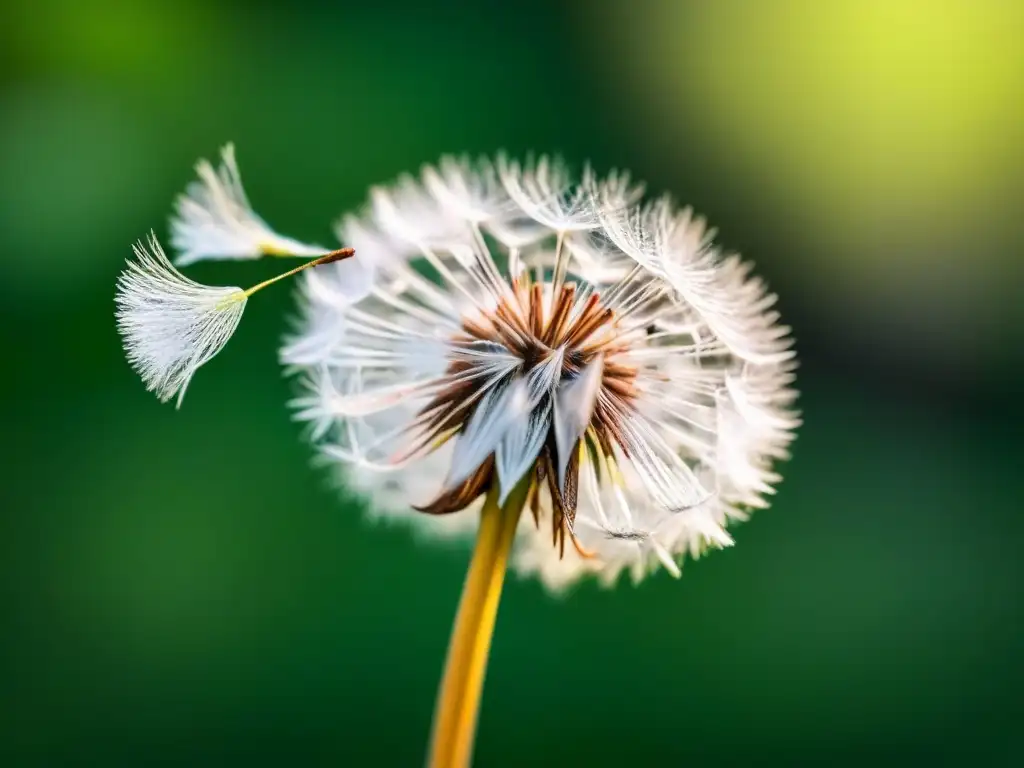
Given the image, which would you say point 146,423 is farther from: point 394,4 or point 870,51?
point 870,51

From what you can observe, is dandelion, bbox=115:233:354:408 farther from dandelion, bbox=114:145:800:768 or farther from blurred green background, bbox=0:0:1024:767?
blurred green background, bbox=0:0:1024:767

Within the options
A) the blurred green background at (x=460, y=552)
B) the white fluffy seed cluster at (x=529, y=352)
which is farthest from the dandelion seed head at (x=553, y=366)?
the blurred green background at (x=460, y=552)

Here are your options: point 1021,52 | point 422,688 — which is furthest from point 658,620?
point 1021,52

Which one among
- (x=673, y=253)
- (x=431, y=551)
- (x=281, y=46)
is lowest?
(x=673, y=253)

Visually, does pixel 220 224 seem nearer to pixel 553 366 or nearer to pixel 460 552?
pixel 553 366

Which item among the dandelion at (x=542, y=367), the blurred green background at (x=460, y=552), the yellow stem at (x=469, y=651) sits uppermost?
the blurred green background at (x=460, y=552)

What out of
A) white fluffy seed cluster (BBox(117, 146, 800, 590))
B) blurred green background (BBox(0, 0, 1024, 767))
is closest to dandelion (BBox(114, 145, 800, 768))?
white fluffy seed cluster (BBox(117, 146, 800, 590))

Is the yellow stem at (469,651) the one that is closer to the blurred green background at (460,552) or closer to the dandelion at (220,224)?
the dandelion at (220,224)
